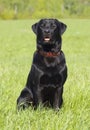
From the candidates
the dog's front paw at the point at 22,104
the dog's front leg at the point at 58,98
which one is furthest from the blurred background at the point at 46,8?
the dog's front leg at the point at 58,98

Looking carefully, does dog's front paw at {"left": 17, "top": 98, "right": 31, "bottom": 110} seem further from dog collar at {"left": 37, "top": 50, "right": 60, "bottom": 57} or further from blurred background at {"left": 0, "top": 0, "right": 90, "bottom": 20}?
blurred background at {"left": 0, "top": 0, "right": 90, "bottom": 20}

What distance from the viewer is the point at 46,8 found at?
125875 mm

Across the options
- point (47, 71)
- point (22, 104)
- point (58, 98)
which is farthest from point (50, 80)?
point (22, 104)

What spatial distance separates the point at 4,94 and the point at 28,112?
904mm

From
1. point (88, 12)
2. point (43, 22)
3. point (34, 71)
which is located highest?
point (43, 22)

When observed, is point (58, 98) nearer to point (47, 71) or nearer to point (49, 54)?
point (47, 71)

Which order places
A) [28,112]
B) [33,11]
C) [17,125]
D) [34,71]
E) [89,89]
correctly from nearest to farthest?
[17,125], [28,112], [34,71], [89,89], [33,11]

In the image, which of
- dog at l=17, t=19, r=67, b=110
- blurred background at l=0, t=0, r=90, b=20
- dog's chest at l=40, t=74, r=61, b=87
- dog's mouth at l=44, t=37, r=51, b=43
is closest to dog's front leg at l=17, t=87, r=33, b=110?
dog at l=17, t=19, r=67, b=110

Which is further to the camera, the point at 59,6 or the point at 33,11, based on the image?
the point at 59,6

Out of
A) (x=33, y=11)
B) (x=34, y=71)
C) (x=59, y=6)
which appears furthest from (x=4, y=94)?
(x=59, y=6)

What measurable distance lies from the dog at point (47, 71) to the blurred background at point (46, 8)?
102041mm

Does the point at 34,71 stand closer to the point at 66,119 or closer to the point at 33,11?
the point at 66,119

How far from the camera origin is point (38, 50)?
625 centimetres

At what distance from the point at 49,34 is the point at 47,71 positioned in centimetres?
56
